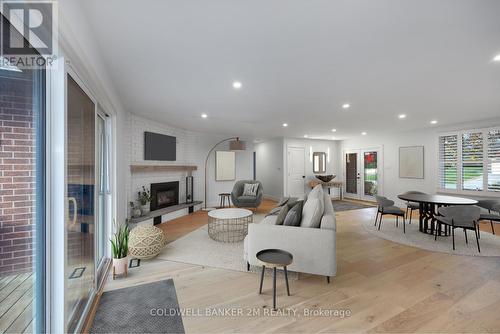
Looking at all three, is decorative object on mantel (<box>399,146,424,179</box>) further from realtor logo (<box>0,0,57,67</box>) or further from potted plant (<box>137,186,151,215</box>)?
realtor logo (<box>0,0,57,67</box>)

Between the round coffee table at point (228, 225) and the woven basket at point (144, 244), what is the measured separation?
957 millimetres

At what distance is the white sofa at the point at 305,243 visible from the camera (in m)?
2.35

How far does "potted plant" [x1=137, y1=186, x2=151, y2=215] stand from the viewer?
4684 millimetres

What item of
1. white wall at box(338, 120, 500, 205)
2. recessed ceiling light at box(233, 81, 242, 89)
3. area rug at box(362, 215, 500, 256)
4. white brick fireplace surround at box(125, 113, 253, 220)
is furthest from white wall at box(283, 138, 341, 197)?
recessed ceiling light at box(233, 81, 242, 89)

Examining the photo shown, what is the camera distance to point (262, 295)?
221cm

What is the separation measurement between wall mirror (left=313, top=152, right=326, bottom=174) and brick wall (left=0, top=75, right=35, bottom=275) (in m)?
8.20

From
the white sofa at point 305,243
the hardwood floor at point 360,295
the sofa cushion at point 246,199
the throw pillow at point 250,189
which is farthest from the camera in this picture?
the throw pillow at point 250,189

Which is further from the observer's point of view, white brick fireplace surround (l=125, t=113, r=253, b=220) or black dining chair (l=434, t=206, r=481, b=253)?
white brick fireplace surround (l=125, t=113, r=253, b=220)

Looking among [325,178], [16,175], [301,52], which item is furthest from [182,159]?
[16,175]

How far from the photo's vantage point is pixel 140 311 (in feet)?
6.49

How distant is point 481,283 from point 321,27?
126 inches

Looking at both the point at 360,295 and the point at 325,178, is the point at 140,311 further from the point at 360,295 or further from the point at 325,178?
the point at 325,178

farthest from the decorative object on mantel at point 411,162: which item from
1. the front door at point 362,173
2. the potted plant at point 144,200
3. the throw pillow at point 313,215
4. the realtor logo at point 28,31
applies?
the realtor logo at point 28,31

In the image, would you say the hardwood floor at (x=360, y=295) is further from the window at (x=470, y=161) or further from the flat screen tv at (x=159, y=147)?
the window at (x=470, y=161)
